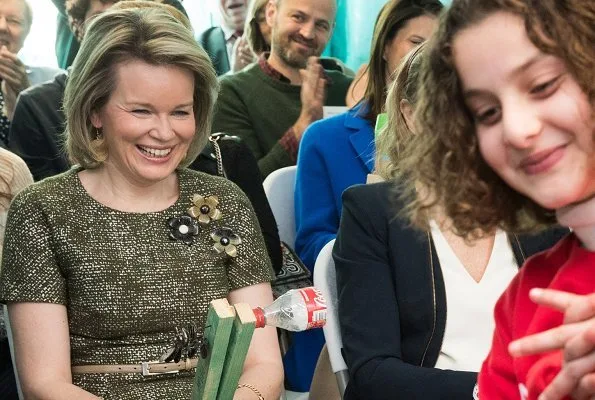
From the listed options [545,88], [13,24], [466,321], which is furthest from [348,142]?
[545,88]

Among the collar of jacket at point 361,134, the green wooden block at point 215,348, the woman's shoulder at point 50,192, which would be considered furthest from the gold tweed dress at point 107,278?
the collar of jacket at point 361,134

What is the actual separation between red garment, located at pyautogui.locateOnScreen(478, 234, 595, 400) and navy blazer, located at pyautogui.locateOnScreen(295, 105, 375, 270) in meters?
1.76

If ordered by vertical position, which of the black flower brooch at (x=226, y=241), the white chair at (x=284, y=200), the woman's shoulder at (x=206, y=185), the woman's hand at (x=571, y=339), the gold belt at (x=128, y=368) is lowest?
the white chair at (x=284, y=200)

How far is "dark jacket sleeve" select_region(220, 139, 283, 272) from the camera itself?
2.80m

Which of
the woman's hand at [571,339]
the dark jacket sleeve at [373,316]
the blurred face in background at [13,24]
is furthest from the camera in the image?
the blurred face in background at [13,24]

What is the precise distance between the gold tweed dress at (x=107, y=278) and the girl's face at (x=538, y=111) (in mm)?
1294

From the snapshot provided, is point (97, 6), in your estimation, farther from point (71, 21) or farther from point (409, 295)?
point (409, 295)

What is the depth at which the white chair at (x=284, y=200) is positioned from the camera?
3160mm

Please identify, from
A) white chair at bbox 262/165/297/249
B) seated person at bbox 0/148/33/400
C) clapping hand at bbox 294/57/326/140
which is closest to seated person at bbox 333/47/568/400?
seated person at bbox 0/148/33/400

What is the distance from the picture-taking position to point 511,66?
98 cm

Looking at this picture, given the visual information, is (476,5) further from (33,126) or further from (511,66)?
(33,126)

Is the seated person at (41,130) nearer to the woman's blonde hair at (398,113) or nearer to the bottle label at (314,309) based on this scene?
the woman's blonde hair at (398,113)

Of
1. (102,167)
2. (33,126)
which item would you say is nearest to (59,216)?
(102,167)

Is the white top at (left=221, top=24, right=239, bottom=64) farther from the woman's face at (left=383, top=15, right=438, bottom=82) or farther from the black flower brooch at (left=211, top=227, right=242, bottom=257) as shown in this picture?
the black flower brooch at (left=211, top=227, right=242, bottom=257)
